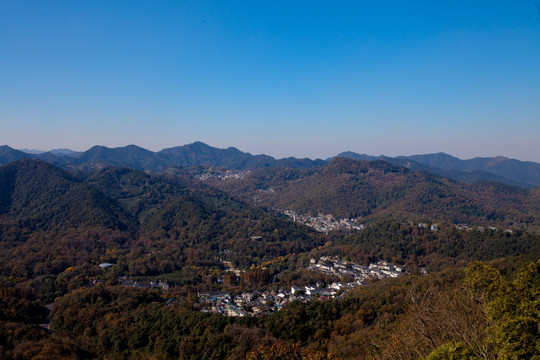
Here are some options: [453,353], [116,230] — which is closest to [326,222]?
[116,230]

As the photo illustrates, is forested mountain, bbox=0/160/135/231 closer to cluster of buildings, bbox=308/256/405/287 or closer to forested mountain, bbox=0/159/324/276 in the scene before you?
forested mountain, bbox=0/159/324/276

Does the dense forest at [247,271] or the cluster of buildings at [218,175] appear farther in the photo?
the cluster of buildings at [218,175]

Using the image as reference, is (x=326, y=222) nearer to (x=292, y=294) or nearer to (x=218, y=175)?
(x=292, y=294)

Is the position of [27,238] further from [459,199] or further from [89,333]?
[459,199]

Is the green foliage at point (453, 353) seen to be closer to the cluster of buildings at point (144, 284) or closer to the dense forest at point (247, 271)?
the dense forest at point (247, 271)

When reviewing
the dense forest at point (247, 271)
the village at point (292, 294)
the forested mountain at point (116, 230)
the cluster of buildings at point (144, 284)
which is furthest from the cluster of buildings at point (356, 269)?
the cluster of buildings at point (144, 284)
